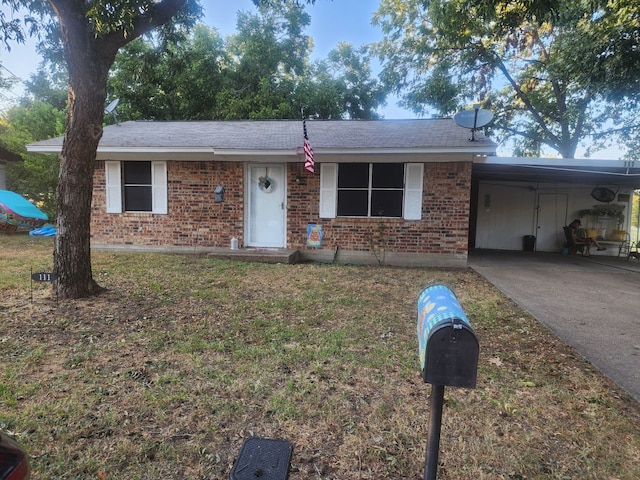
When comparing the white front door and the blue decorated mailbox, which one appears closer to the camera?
the blue decorated mailbox

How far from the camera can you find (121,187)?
9.47 metres

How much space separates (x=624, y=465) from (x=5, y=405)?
13.2ft

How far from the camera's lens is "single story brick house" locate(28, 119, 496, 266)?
27.4 feet

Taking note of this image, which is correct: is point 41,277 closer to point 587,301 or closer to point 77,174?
point 77,174

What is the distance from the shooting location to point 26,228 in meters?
12.8

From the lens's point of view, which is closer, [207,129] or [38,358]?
[38,358]

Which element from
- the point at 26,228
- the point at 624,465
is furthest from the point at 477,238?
the point at 26,228

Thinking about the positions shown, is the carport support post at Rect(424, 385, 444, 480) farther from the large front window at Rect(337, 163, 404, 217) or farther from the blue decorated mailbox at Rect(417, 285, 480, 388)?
the large front window at Rect(337, 163, 404, 217)

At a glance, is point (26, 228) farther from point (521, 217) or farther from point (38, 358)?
point (521, 217)

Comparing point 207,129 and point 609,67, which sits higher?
point 609,67

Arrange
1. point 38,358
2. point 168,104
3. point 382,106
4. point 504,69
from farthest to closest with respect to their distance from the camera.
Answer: point 382,106
point 168,104
point 504,69
point 38,358

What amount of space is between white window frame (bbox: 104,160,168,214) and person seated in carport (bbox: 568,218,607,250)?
40.4 ft

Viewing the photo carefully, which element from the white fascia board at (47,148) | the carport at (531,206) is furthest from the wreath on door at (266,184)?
the carport at (531,206)

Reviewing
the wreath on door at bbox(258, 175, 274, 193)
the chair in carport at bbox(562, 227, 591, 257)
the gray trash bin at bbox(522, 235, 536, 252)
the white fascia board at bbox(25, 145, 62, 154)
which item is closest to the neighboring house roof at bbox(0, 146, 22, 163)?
the white fascia board at bbox(25, 145, 62, 154)
